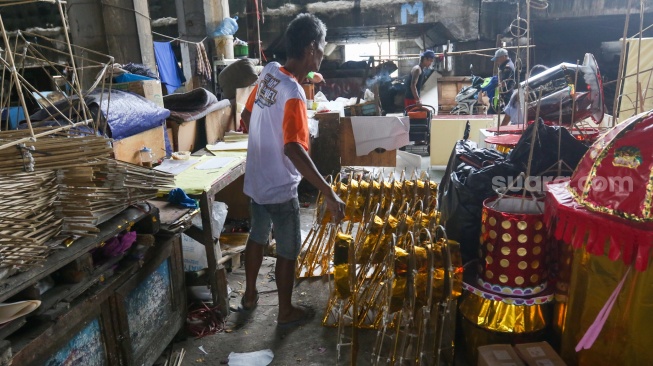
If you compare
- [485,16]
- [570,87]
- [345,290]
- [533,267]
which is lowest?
[345,290]

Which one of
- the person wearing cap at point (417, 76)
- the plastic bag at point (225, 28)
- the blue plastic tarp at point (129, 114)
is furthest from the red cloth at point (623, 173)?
the person wearing cap at point (417, 76)

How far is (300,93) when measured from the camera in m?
2.72

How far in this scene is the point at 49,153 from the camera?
74.1 inches

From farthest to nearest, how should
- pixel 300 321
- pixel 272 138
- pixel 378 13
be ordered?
1. pixel 378 13
2. pixel 300 321
3. pixel 272 138

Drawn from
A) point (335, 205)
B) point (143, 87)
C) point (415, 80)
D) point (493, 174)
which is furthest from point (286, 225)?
point (415, 80)

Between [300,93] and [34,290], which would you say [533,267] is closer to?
[300,93]

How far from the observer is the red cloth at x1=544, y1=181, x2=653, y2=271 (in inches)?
62.8

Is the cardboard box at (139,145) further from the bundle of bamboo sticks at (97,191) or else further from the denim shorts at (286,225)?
the denim shorts at (286,225)

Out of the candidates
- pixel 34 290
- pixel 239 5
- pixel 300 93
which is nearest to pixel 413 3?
pixel 239 5

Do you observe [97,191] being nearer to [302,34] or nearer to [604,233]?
[302,34]

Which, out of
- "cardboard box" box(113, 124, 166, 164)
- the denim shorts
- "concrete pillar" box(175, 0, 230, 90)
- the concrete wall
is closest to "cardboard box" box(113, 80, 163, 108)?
"cardboard box" box(113, 124, 166, 164)

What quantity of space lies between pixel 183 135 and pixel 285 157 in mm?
1902

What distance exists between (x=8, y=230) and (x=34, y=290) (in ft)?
0.95

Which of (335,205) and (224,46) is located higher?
(224,46)
